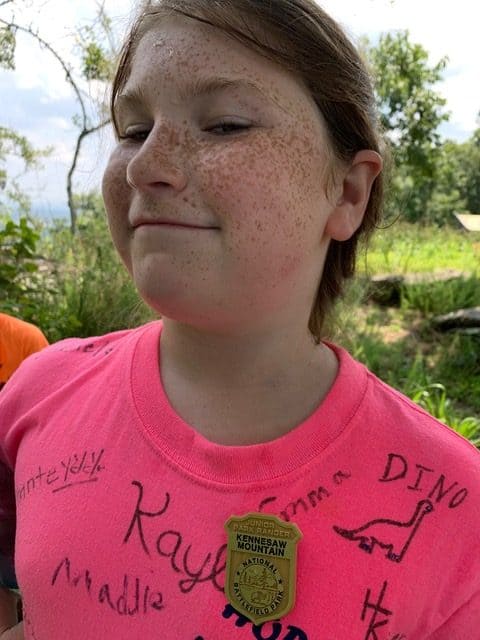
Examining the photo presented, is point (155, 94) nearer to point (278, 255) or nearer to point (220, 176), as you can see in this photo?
point (220, 176)

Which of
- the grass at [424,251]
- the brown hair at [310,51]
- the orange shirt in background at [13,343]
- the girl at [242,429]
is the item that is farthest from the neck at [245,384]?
the grass at [424,251]

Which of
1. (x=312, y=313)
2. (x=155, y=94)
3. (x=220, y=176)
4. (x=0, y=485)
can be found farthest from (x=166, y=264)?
(x=0, y=485)

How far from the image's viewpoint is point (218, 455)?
0.96 meters

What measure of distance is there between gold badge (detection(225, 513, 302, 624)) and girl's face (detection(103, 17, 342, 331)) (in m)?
0.30

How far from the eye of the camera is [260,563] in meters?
0.89

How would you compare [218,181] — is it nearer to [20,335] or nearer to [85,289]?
[20,335]

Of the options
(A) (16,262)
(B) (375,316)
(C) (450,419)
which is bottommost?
(C) (450,419)

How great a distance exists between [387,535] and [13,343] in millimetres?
1996

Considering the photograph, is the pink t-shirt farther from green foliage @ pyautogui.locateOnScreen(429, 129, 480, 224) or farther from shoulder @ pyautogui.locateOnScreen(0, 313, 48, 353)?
green foliage @ pyautogui.locateOnScreen(429, 129, 480, 224)

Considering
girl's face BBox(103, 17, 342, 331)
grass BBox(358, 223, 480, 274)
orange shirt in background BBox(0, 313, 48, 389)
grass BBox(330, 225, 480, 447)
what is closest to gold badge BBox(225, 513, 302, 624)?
girl's face BBox(103, 17, 342, 331)

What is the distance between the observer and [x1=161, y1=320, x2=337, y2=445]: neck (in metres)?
1.03

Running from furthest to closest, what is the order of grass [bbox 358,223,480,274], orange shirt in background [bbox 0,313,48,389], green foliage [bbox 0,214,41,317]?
grass [bbox 358,223,480,274]
green foliage [bbox 0,214,41,317]
orange shirt in background [bbox 0,313,48,389]

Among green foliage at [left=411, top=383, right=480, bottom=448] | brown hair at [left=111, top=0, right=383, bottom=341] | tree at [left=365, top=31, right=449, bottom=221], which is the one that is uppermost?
tree at [left=365, top=31, right=449, bottom=221]

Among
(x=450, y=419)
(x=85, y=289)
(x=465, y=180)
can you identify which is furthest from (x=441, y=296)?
(x=465, y=180)
